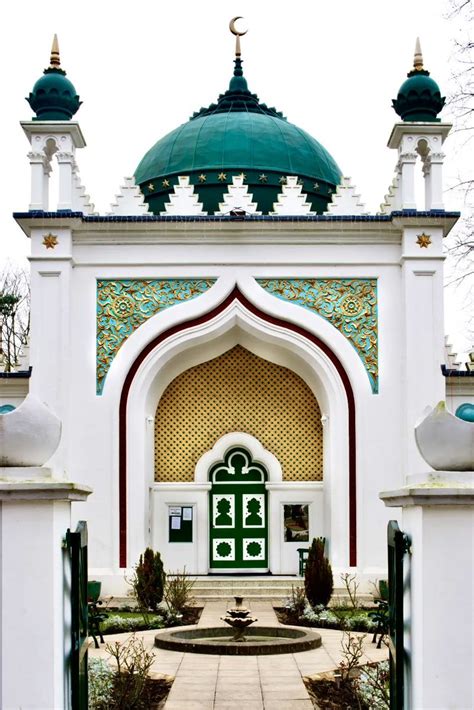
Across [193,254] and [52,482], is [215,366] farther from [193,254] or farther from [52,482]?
Result: [52,482]

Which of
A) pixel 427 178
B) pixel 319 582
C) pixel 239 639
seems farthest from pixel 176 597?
pixel 427 178

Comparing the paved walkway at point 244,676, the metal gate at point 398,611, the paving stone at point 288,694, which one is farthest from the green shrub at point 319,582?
the metal gate at point 398,611

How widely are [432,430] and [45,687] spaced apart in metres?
2.40

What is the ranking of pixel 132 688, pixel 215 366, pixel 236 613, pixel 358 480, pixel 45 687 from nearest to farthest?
pixel 45 687 → pixel 132 688 → pixel 236 613 → pixel 358 480 → pixel 215 366

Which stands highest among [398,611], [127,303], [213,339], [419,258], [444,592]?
[419,258]

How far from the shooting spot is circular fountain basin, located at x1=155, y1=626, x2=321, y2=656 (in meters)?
10.5

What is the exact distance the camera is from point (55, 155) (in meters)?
16.6

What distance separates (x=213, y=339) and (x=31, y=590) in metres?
11.6

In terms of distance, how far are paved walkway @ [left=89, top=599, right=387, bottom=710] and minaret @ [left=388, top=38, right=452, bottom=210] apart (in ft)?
24.8

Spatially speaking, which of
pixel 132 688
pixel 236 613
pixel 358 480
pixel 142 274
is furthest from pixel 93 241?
pixel 132 688

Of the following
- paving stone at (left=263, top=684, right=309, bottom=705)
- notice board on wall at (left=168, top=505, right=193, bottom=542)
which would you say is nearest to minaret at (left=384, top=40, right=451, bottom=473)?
notice board on wall at (left=168, top=505, right=193, bottom=542)

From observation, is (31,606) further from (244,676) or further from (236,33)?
(236,33)

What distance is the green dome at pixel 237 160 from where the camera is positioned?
63.4 feet

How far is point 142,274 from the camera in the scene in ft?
54.4
